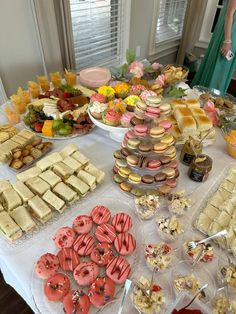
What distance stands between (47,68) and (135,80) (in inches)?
39.0

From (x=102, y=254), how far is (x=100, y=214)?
0.45ft

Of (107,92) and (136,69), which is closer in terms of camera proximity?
(107,92)

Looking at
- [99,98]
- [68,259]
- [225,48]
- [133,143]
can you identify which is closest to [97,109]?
[99,98]

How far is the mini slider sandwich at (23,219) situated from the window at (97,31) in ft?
6.33

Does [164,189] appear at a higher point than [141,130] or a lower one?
lower

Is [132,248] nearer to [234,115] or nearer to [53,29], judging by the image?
[234,115]

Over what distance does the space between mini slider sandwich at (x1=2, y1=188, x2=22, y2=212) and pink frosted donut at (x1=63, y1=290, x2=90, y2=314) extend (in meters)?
0.34

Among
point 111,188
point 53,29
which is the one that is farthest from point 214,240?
point 53,29

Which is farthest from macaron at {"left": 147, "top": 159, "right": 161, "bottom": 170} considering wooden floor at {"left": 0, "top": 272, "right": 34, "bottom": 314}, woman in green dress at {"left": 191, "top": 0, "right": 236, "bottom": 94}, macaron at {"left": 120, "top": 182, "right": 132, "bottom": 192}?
woman in green dress at {"left": 191, "top": 0, "right": 236, "bottom": 94}

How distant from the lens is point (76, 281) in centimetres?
65

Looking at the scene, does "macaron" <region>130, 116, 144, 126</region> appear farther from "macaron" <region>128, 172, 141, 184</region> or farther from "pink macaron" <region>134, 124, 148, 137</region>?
"macaron" <region>128, 172, 141, 184</region>

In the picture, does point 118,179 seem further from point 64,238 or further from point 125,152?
point 64,238

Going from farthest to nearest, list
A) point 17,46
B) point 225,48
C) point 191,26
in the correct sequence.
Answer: point 191,26 < point 225,48 < point 17,46

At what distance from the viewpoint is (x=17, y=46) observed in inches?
72.9
